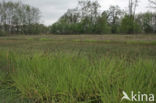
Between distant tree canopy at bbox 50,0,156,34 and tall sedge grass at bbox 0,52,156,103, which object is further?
distant tree canopy at bbox 50,0,156,34

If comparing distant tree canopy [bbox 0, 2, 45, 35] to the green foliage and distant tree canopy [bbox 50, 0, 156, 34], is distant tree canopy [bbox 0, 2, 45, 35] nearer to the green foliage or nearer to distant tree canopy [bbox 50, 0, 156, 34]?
distant tree canopy [bbox 50, 0, 156, 34]

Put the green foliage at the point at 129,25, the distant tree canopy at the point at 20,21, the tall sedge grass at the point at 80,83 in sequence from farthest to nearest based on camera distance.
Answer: the green foliage at the point at 129,25, the distant tree canopy at the point at 20,21, the tall sedge grass at the point at 80,83

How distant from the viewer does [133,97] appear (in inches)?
63.0

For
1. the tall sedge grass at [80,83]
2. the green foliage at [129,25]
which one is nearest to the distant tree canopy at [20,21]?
the tall sedge grass at [80,83]

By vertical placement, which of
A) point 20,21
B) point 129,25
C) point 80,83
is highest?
point 129,25

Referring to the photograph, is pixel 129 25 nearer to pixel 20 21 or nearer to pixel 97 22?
pixel 97 22

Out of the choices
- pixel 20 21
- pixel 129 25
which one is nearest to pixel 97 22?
pixel 129 25

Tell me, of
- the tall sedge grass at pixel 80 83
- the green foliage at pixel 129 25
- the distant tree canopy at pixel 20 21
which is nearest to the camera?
the tall sedge grass at pixel 80 83

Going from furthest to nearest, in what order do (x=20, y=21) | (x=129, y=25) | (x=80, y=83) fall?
Answer: (x=129, y=25) < (x=20, y=21) < (x=80, y=83)

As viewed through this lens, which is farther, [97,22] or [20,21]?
[97,22]

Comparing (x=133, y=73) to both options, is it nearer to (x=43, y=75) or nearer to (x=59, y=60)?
(x=59, y=60)

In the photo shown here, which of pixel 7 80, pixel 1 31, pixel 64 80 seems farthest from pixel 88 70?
pixel 1 31

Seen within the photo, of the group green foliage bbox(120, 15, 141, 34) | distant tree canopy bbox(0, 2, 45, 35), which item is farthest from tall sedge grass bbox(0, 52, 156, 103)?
green foliage bbox(120, 15, 141, 34)

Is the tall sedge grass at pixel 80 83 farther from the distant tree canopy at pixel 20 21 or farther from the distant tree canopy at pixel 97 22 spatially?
the distant tree canopy at pixel 97 22
